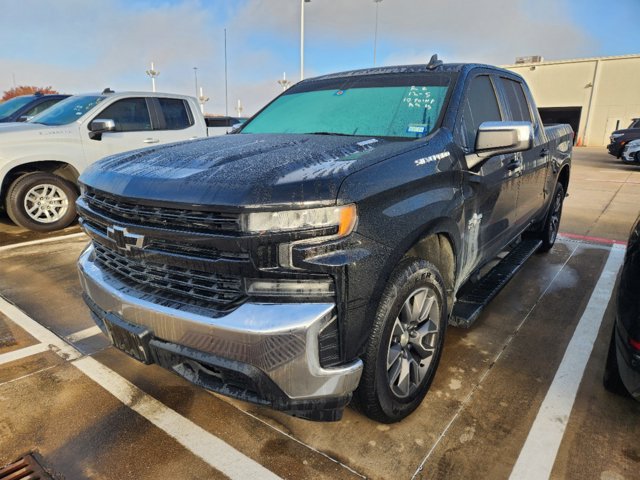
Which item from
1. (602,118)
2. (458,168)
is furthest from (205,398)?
(602,118)

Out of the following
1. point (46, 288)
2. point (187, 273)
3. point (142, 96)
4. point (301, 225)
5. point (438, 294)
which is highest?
point (142, 96)

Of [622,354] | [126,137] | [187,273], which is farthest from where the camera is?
[126,137]

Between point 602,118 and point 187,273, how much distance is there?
39302mm

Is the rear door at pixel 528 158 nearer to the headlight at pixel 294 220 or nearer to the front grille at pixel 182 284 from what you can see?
the headlight at pixel 294 220

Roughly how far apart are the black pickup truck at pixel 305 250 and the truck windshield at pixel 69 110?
4.88 meters

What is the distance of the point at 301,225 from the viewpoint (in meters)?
1.74

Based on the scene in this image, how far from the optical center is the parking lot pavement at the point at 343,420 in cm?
213

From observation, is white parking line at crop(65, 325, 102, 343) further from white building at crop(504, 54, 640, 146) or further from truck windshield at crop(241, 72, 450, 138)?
white building at crop(504, 54, 640, 146)

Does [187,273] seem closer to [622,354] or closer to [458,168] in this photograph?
[458,168]

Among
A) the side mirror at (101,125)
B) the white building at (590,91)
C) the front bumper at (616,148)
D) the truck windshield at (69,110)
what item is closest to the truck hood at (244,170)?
the side mirror at (101,125)

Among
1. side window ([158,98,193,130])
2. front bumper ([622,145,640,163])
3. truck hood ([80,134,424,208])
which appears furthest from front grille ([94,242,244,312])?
front bumper ([622,145,640,163])

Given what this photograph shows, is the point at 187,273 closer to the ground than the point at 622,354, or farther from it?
farther from it

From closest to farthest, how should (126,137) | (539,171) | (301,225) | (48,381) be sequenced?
(301,225) → (48,381) → (539,171) → (126,137)

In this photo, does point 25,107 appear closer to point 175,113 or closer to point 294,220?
point 175,113
